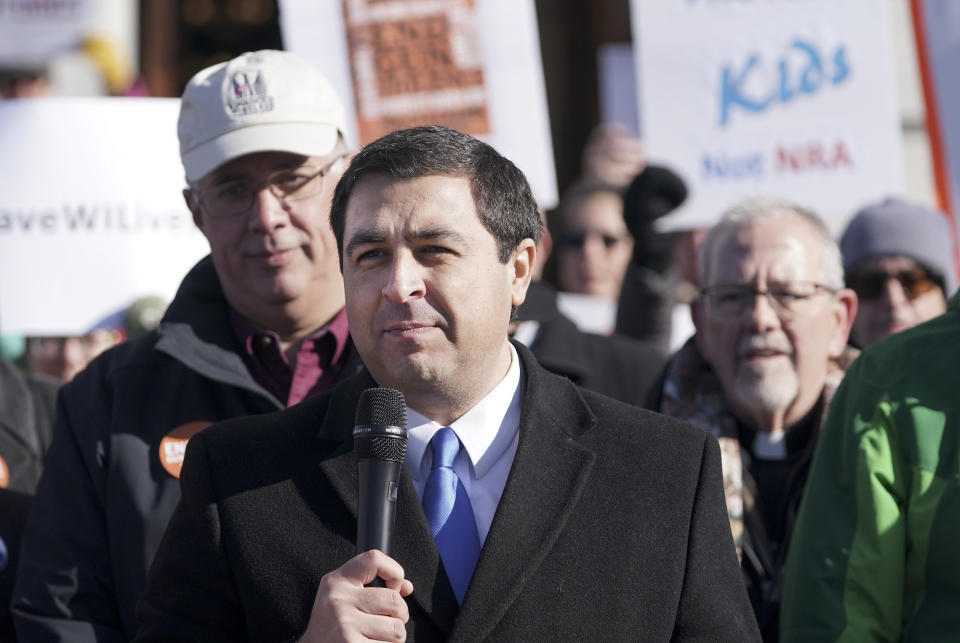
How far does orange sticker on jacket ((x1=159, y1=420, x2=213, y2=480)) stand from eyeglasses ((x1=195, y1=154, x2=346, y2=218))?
0.51 metres

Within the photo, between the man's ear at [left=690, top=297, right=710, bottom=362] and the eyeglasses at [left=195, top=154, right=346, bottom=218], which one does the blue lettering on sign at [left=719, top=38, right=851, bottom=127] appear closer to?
the man's ear at [left=690, top=297, right=710, bottom=362]

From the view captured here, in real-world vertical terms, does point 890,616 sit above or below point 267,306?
below

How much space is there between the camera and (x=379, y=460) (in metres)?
2.28

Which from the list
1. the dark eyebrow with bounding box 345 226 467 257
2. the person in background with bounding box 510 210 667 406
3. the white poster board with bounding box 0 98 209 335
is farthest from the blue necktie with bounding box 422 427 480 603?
the white poster board with bounding box 0 98 209 335

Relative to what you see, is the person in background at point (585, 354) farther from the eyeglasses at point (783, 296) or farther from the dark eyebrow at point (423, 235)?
the dark eyebrow at point (423, 235)

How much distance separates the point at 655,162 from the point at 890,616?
3159 millimetres

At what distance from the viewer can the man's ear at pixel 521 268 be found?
2729mm

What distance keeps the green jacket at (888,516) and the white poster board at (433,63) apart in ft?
8.34

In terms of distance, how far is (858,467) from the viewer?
288 centimetres

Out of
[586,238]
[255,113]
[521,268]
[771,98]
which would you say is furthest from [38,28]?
[521,268]

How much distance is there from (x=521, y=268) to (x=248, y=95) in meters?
1.07

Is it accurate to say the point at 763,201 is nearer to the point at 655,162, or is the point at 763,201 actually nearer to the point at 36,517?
the point at 655,162

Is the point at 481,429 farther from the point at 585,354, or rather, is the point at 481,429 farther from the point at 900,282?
the point at 900,282

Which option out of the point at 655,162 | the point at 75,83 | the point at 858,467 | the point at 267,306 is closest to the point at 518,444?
the point at 858,467
